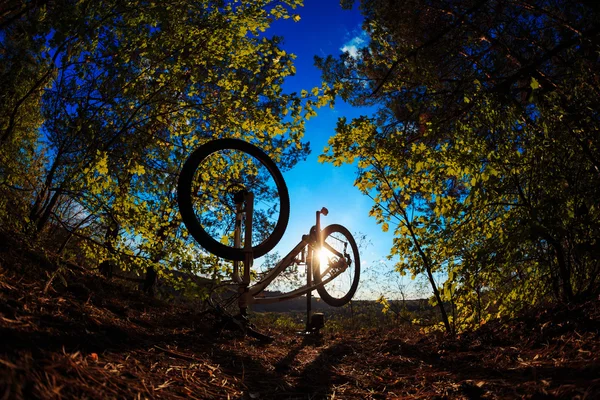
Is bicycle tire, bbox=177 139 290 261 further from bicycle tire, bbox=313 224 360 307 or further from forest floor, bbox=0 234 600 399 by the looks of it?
bicycle tire, bbox=313 224 360 307

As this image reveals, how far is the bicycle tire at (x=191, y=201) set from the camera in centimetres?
352

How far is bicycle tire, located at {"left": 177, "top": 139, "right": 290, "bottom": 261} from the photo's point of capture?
3521mm

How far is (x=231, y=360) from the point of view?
290 cm

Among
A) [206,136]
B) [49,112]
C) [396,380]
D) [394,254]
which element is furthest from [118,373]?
[49,112]

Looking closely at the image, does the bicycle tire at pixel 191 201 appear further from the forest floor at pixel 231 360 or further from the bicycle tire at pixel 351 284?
the bicycle tire at pixel 351 284

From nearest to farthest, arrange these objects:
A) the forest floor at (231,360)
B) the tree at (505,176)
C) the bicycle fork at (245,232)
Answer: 1. the forest floor at (231,360)
2. the tree at (505,176)
3. the bicycle fork at (245,232)

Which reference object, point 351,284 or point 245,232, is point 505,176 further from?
point 351,284

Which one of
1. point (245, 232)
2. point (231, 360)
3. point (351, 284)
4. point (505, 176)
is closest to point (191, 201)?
point (245, 232)

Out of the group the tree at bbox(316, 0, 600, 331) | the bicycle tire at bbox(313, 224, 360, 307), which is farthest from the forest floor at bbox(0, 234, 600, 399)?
the bicycle tire at bbox(313, 224, 360, 307)

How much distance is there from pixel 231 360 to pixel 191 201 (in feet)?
5.47

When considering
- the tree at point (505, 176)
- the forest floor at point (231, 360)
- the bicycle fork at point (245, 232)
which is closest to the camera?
the forest floor at point (231, 360)

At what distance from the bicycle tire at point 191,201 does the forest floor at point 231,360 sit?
96 cm

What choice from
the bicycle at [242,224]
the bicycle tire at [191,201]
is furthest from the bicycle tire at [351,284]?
the bicycle tire at [191,201]

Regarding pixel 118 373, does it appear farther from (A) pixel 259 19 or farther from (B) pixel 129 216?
(A) pixel 259 19
